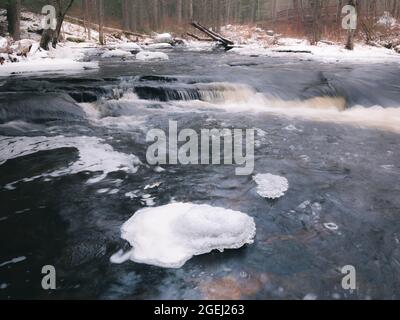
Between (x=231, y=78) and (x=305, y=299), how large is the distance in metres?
8.41

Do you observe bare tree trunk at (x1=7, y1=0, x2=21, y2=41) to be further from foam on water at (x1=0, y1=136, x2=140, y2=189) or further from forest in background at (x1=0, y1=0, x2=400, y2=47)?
foam on water at (x1=0, y1=136, x2=140, y2=189)

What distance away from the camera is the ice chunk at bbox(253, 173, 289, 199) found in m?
4.61

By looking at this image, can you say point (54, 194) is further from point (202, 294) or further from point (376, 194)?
point (376, 194)

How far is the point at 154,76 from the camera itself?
10.6 meters

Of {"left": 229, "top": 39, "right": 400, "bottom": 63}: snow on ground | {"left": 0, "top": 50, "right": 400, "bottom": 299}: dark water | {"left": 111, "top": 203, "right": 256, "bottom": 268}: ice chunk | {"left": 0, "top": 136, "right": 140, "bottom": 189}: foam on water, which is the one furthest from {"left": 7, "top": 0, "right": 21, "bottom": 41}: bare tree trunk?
{"left": 111, "top": 203, "right": 256, "bottom": 268}: ice chunk

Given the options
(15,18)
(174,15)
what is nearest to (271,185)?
(15,18)

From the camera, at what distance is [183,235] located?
11.4 feet

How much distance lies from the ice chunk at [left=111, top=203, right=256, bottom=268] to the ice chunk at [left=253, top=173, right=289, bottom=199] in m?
0.91

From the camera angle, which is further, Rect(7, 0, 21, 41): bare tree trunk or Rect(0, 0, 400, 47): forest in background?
Rect(0, 0, 400, 47): forest in background

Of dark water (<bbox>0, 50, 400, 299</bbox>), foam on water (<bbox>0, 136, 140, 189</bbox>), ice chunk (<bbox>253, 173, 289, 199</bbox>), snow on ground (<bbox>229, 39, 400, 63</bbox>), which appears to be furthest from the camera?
snow on ground (<bbox>229, 39, 400, 63</bbox>)

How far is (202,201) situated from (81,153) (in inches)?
94.2

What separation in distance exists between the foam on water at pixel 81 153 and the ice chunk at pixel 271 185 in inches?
64.8

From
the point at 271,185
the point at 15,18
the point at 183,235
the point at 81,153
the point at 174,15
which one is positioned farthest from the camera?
the point at 174,15

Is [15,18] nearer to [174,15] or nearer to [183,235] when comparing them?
[183,235]
